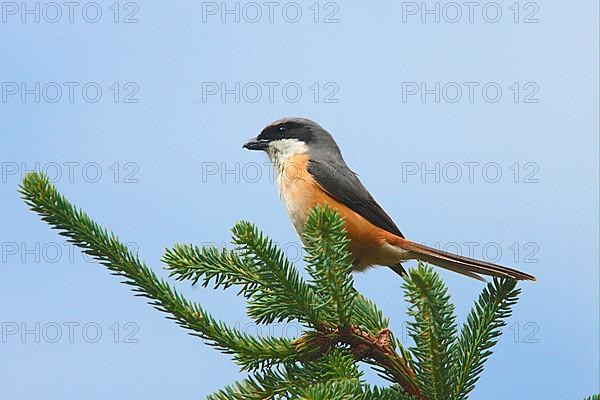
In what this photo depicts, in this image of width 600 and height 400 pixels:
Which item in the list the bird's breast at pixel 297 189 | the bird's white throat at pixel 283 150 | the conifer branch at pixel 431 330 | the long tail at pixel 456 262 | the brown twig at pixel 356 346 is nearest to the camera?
the conifer branch at pixel 431 330

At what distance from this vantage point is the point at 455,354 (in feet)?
9.12

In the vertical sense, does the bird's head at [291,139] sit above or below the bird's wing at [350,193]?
above

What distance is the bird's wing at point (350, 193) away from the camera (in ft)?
17.9

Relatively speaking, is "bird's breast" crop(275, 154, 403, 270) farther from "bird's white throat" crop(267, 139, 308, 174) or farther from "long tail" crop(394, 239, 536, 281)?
"bird's white throat" crop(267, 139, 308, 174)

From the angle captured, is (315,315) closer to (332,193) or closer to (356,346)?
(356,346)

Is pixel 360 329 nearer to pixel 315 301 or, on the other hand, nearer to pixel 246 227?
pixel 315 301

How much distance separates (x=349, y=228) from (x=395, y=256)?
381mm

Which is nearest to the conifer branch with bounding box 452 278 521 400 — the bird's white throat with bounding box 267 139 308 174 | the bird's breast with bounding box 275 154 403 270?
the bird's breast with bounding box 275 154 403 270

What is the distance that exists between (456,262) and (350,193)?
4.13 ft

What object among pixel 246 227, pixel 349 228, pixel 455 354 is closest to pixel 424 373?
pixel 455 354

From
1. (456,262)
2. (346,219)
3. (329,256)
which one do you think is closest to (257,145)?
(346,219)

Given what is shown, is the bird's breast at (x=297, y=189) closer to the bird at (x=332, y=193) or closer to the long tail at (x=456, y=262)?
the bird at (x=332, y=193)

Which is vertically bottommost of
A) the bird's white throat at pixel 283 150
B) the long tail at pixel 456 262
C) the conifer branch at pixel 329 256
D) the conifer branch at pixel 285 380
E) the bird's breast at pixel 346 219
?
the conifer branch at pixel 285 380

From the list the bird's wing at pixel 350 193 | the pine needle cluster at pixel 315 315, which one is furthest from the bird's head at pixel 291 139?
the pine needle cluster at pixel 315 315
